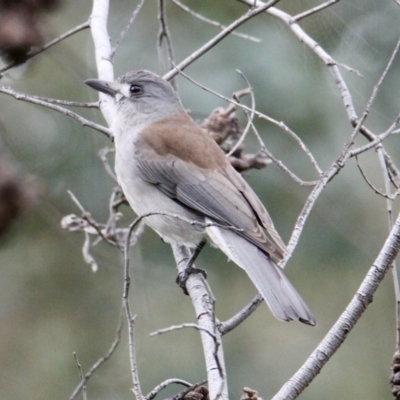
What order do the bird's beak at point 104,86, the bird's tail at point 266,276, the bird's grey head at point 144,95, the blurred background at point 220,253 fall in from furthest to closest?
the blurred background at point 220,253, the bird's grey head at point 144,95, the bird's beak at point 104,86, the bird's tail at point 266,276

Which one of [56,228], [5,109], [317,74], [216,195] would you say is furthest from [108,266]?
[317,74]

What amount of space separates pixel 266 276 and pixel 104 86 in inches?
63.5

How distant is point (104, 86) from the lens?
4.34 meters

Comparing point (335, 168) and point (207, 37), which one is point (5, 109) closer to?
point (207, 37)

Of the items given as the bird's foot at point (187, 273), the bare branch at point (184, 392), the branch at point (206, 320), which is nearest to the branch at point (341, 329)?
the branch at point (206, 320)

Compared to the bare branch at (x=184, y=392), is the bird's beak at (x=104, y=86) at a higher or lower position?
higher

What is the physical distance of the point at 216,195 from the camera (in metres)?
4.05

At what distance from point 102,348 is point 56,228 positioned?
999mm

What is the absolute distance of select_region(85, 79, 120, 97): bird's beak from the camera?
427 cm

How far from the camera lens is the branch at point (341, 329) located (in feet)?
8.20

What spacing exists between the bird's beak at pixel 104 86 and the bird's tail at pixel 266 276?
1122 mm

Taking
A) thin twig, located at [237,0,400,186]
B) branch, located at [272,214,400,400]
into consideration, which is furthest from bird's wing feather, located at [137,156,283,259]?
branch, located at [272,214,400,400]

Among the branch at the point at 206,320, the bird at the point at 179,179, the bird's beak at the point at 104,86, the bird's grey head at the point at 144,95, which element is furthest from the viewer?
the bird's grey head at the point at 144,95

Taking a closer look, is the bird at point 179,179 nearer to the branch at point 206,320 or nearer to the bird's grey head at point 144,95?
the bird's grey head at point 144,95
